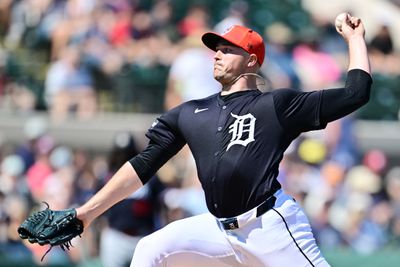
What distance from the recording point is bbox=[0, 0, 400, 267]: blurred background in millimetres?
11102

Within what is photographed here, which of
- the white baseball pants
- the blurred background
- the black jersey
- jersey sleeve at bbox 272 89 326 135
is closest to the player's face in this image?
the black jersey

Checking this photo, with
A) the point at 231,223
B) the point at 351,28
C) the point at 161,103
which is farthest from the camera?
the point at 161,103

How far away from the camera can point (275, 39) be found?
1364cm

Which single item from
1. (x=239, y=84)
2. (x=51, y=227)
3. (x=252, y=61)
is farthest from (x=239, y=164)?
(x=51, y=227)

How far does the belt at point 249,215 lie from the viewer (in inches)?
225

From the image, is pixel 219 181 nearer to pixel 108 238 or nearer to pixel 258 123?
pixel 258 123

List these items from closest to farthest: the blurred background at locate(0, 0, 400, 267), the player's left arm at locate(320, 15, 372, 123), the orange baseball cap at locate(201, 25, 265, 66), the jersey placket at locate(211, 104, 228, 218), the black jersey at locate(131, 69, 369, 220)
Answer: the player's left arm at locate(320, 15, 372, 123)
the black jersey at locate(131, 69, 369, 220)
the jersey placket at locate(211, 104, 228, 218)
the orange baseball cap at locate(201, 25, 265, 66)
the blurred background at locate(0, 0, 400, 267)

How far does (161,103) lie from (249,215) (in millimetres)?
7586

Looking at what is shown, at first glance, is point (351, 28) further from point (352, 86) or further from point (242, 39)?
point (242, 39)

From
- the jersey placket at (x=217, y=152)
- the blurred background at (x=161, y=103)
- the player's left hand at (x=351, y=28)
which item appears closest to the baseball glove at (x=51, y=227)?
the jersey placket at (x=217, y=152)

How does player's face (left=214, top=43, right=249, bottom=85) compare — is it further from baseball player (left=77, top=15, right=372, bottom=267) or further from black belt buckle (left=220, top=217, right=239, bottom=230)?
black belt buckle (left=220, top=217, right=239, bottom=230)

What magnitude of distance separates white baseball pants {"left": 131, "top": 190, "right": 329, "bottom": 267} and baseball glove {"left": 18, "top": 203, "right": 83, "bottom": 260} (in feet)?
1.33

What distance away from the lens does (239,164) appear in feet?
18.9

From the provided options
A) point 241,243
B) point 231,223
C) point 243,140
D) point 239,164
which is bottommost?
point 241,243
